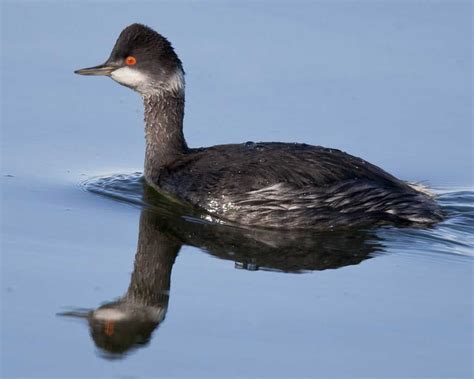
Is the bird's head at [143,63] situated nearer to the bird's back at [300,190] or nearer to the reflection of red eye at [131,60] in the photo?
the reflection of red eye at [131,60]

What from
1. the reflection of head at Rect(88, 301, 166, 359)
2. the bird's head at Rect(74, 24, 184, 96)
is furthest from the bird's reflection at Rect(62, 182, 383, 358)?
the bird's head at Rect(74, 24, 184, 96)

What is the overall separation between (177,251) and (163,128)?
183 cm

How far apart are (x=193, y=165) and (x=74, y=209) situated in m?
1.10

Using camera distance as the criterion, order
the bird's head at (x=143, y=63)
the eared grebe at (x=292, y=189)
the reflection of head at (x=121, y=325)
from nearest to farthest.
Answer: the reflection of head at (x=121, y=325) < the eared grebe at (x=292, y=189) < the bird's head at (x=143, y=63)

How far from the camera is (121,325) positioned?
9188 mm

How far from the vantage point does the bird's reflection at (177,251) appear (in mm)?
9219

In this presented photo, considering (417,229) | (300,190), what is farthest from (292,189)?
(417,229)

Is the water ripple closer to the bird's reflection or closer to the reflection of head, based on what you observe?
the bird's reflection

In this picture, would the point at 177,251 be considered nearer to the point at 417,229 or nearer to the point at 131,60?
the point at 417,229

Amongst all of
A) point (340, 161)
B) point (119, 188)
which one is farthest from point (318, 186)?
point (119, 188)

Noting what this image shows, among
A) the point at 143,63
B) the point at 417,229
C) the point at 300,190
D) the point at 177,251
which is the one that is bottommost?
the point at 177,251

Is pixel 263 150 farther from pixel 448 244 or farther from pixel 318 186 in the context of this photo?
pixel 448 244

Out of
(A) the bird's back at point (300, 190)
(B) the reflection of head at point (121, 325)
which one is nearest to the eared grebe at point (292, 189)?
(A) the bird's back at point (300, 190)

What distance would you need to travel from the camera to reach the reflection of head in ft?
28.9
